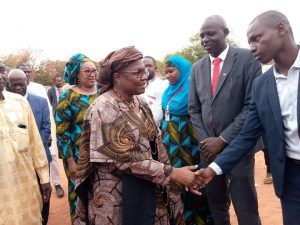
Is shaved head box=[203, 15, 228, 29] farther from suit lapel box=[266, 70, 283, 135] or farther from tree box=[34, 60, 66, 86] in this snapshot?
tree box=[34, 60, 66, 86]

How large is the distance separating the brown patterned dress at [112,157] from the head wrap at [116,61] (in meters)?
0.15

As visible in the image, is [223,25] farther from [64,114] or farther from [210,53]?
[64,114]

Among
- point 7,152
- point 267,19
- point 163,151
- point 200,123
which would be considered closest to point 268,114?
point 267,19

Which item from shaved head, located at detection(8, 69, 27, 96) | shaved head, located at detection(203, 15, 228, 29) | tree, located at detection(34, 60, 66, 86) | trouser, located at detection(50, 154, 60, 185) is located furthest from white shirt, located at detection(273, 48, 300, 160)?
tree, located at detection(34, 60, 66, 86)

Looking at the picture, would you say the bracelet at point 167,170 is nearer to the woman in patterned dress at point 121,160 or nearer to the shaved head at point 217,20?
the woman in patterned dress at point 121,160

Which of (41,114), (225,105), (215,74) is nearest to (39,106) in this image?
(41,114)

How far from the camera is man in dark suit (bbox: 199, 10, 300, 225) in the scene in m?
2.54

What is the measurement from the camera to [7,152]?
2.93 metres

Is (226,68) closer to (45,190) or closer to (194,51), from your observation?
(45,190)

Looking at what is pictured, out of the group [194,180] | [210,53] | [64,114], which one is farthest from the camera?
[64,114]

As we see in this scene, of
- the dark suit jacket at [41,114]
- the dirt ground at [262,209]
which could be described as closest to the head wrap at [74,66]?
the dark suit jacket at [41,114]

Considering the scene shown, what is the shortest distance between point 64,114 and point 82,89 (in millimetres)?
368

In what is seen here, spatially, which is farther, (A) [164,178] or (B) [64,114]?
(B) [64,114]

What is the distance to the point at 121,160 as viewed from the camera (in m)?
2.48
